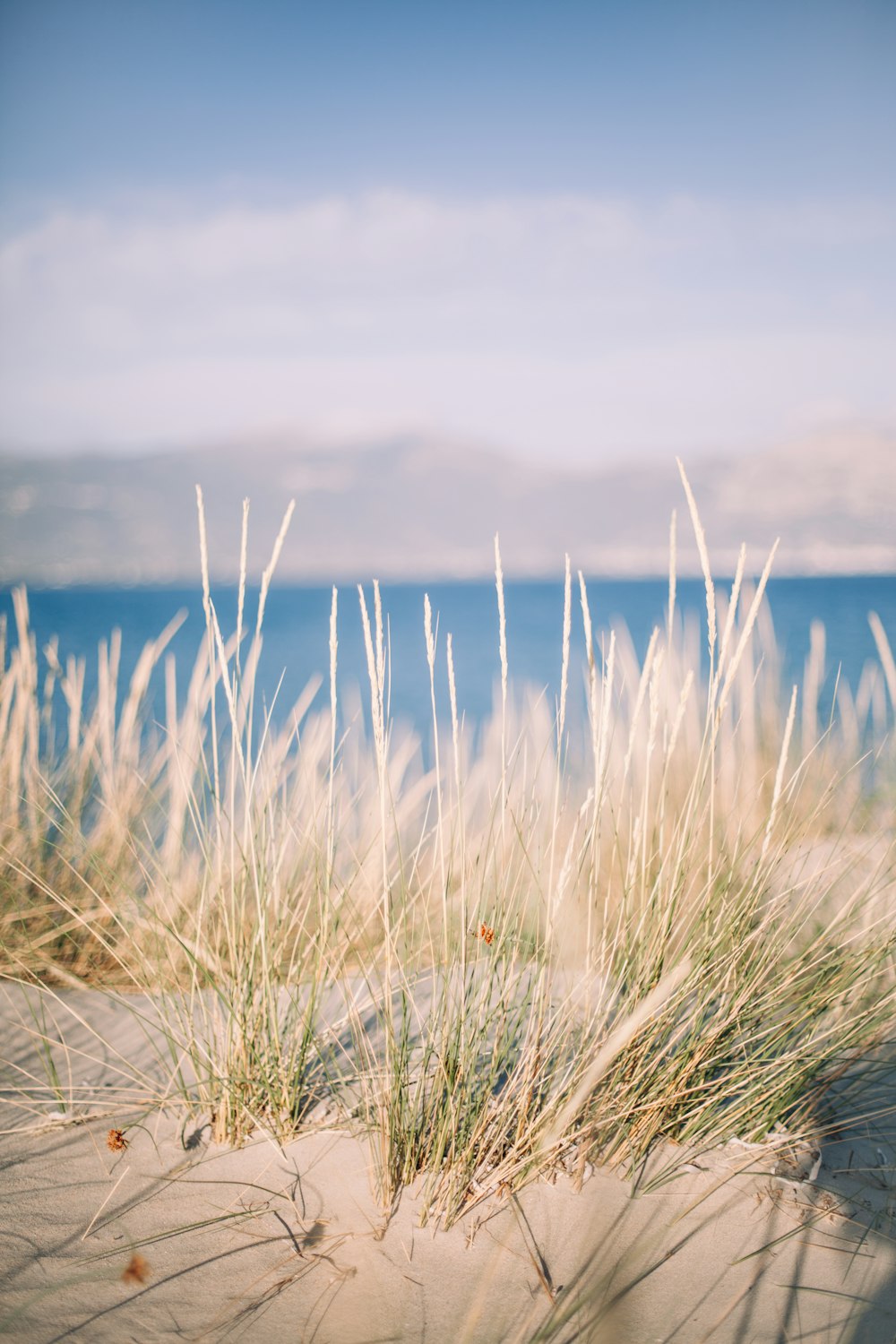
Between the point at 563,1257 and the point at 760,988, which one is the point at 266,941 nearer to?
the point at 563,1257

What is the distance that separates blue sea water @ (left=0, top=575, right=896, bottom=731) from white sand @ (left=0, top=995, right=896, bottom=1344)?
188 inches

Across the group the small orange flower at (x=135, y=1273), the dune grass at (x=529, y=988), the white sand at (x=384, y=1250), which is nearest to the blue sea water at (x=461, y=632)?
the dune grass at (x=529, y=988)

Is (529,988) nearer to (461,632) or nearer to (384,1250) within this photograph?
(384,1250)

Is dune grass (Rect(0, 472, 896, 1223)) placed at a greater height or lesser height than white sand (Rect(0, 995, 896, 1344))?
greater

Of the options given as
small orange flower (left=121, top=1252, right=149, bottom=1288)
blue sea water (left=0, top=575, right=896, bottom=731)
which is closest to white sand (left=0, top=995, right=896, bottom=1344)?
small orange flower (left=121, top=1252, right=149, bottom=1288)

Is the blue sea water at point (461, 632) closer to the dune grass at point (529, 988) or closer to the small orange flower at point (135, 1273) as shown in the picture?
the dune grass at point (529, 988)

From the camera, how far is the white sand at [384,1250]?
114 cm

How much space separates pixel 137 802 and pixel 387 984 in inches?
92.9

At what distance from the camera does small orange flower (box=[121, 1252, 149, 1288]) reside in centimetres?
117

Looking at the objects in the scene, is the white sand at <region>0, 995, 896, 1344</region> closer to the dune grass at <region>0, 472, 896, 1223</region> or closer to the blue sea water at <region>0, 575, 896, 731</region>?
the dune grass at <region>0, 472, 896, 1223</region>

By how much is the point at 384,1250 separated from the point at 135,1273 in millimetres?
356

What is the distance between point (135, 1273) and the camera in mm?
1174

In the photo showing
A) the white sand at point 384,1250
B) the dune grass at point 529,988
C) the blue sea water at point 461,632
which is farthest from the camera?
the blue sea water at point 461,632

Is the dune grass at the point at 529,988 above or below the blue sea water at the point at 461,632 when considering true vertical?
above
